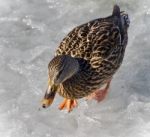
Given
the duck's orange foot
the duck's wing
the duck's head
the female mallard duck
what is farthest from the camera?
the duck's orange foot

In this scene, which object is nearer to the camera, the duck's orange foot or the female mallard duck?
the female mallard duck

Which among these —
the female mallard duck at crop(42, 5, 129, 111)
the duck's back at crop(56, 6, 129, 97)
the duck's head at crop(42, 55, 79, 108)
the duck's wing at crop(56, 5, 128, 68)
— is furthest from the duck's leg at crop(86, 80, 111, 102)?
the duck's head at crop(42, 55, 79, 108)

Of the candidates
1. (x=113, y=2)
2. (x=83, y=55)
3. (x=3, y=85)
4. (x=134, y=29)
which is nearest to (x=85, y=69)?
(x=83, y=55)

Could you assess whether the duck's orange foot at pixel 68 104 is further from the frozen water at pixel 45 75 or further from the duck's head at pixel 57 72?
the duck's head at pixel 57 72

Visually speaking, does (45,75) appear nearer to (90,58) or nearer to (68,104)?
(68,104)

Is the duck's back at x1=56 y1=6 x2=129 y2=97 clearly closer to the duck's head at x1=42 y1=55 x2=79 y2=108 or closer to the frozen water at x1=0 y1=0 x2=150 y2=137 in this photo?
the duck's head at x1=42 y1=55 x2=79 y2=108

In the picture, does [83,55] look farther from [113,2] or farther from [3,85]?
[113,2]

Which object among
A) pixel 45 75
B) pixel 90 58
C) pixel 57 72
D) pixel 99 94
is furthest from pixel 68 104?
pixel 57 72
